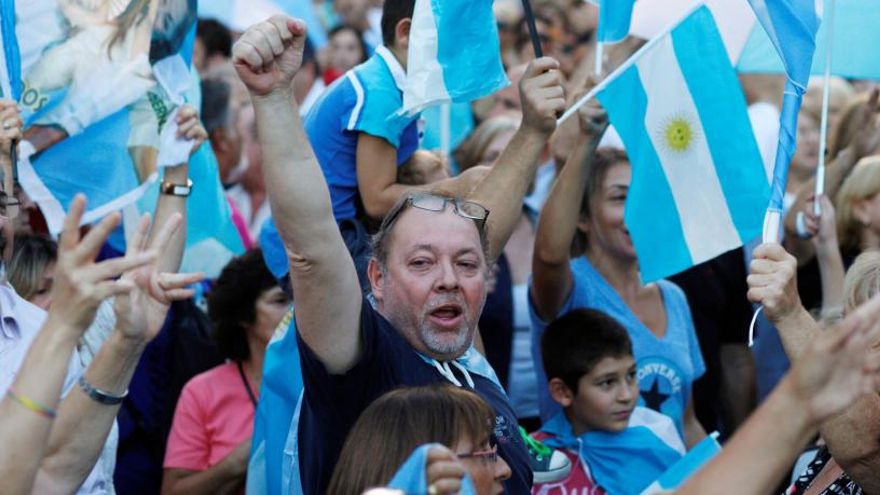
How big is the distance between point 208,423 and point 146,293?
2059 mm

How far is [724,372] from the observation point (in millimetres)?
6359

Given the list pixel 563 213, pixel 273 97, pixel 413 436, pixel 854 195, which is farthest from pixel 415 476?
pixel 854 195

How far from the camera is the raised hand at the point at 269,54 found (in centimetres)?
323

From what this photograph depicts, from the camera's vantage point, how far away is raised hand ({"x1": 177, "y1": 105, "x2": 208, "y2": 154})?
500cm

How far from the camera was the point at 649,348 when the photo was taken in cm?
516

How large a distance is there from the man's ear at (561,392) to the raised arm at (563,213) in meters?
0.29

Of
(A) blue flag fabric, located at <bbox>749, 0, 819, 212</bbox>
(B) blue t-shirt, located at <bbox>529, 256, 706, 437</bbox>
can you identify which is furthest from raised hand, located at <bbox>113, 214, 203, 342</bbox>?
(B) blue t-shirt, located at <bbox>529, 256, 706, 437</bbox>

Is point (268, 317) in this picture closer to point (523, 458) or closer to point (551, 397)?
point (551, 397)

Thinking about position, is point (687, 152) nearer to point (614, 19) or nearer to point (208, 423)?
point (614, 19)

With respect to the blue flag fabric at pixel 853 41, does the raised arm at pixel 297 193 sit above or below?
below

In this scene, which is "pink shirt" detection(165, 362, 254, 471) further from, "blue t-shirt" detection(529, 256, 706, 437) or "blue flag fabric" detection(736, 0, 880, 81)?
"blue flag fabric" detection(736, 0, 880, 81)

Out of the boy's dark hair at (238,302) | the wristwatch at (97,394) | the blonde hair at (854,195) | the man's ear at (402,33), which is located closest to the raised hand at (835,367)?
the wristwatch at (97,394)

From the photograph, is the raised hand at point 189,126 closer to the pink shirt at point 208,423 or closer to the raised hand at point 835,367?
the pink shirt at point 208,423

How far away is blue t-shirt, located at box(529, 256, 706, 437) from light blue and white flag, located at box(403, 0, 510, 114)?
3.34ft
